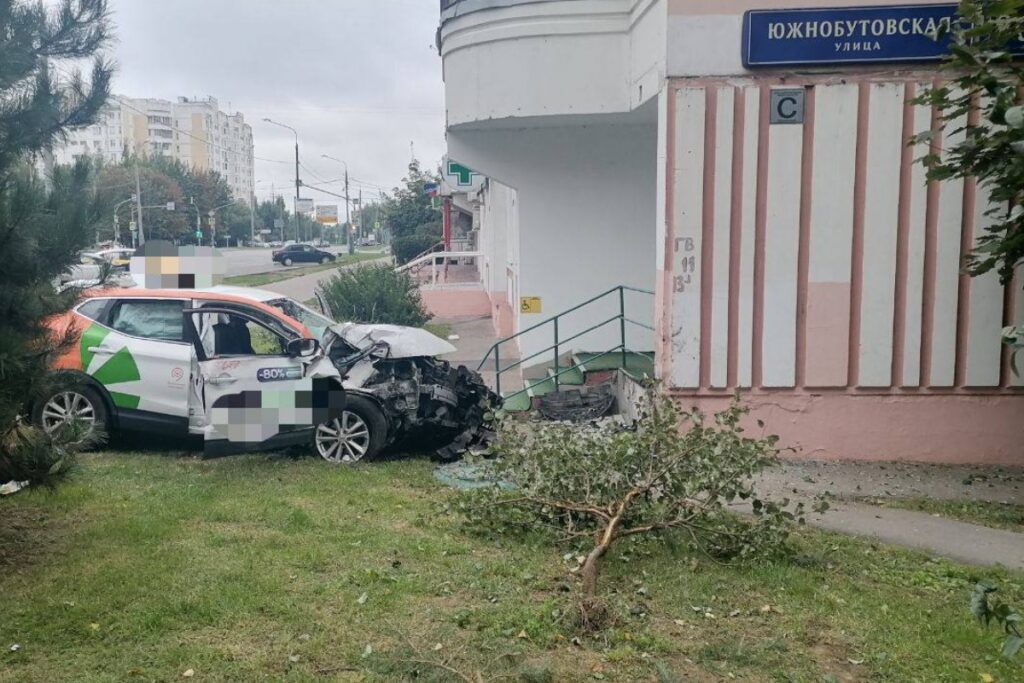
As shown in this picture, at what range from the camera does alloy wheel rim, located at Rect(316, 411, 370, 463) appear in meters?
9.10

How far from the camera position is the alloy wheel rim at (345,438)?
29.9 feet

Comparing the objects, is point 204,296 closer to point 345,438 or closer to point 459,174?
point 345,438

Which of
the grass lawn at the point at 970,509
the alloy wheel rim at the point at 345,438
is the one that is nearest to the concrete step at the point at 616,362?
the alloy wheel rim at the point at 345,438

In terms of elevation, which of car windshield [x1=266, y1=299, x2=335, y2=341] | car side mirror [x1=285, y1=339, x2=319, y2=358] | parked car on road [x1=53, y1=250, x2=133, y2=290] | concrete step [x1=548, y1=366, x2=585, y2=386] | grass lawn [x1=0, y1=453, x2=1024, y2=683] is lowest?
grass lawn [x1=0, y1=453, x2=1024, y2=683]

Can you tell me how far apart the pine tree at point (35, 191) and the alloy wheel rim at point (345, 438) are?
3.67 metres

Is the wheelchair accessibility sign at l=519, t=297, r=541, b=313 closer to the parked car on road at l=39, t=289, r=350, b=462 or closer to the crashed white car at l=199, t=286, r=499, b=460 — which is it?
the crashed white car at l=199, t=286, r=499, b=460

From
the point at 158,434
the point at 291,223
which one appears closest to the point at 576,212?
the point at 158,434

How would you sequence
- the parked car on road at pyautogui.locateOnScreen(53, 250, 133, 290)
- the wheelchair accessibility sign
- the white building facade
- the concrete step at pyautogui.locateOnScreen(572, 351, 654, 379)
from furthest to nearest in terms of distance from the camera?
1. the wheelchair accessibility sign
2. the concrete step at pyautogui.locateOnScreen(572, 351, 654, 379)
3. the white building facade
4. the parked car on road at pyautogui.locateOnScreen(53, 250, 133, 290)

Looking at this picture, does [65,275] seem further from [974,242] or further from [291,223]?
[291,223]

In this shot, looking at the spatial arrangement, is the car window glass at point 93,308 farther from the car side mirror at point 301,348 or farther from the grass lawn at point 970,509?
the grass lawn at point 970,509

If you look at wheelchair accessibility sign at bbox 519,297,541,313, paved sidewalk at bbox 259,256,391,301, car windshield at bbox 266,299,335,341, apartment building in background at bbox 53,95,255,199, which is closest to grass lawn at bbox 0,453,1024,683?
car windshield at bbox 266,299,335,341

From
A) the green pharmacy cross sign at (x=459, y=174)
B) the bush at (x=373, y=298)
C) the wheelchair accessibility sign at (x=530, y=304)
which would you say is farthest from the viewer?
the green pharmacy cross sign at (x=459, y=174)

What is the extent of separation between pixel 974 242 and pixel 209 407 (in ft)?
23.9

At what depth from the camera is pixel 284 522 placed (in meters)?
6.68
